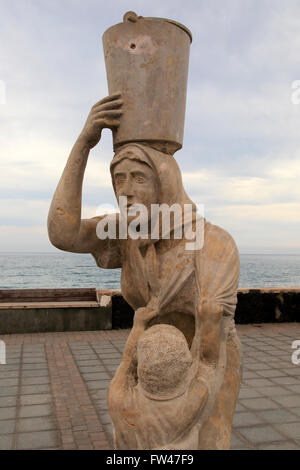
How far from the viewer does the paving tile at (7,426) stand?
4364 millimetres

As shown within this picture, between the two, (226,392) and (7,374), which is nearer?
(226,392)

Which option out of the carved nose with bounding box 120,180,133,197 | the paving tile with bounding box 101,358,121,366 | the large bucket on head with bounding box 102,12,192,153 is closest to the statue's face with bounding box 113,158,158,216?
the carved nose with bounding box 120,180,133,197

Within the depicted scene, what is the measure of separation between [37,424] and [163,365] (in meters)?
3.01

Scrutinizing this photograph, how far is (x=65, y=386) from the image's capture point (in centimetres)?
578

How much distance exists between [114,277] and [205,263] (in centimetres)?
5260

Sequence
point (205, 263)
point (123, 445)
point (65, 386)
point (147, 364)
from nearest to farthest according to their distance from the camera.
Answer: point (147, 364) → point (123, 445) → point (205, 263) → point (65, 386)

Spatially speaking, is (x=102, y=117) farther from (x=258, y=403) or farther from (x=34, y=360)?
(x=34, y=360)

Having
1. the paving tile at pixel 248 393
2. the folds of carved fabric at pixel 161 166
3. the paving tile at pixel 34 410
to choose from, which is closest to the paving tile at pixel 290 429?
the paving tile at pixel 248 393

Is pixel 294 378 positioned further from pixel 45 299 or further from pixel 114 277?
pixel 114 277

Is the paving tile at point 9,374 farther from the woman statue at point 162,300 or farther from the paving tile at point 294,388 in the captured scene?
the woman statue at point 162,300

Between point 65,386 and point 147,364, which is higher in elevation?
point 147,364

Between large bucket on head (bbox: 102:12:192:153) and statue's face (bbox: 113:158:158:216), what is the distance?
0.15 metres

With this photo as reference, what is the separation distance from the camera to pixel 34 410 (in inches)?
195

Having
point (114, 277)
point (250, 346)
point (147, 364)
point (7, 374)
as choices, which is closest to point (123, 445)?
point (147, 364)
